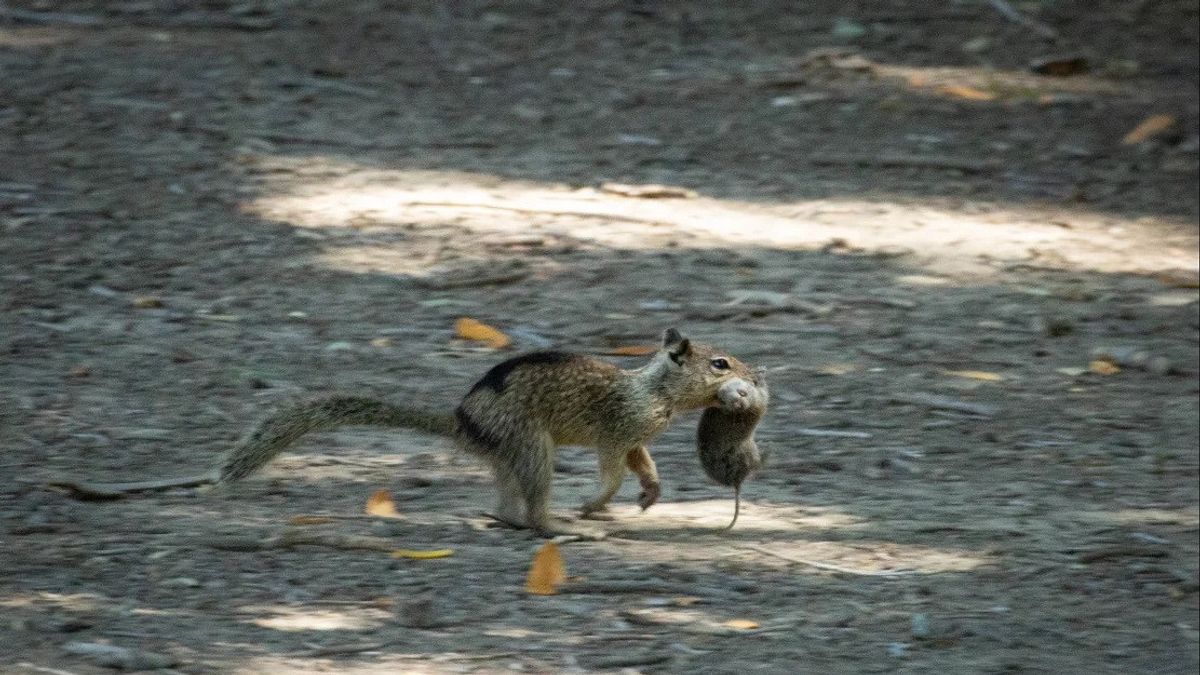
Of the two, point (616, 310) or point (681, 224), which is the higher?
point (681, 224)

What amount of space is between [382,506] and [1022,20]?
7.67m

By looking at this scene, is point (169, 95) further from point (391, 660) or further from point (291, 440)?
point (391, 660)

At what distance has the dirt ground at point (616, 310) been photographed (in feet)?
15.0

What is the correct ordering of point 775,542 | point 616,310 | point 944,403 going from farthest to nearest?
point 616,310 < point 944,403 < point 775,542

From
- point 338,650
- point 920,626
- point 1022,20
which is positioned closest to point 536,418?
point 338,650

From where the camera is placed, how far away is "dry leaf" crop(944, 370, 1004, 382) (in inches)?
267

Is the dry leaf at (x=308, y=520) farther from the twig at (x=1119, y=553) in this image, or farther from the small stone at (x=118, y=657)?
the twig at (x=1119, y=553)

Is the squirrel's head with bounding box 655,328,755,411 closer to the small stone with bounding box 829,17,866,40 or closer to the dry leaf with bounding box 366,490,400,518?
the dry leaf with bounding box 366,490,400,518

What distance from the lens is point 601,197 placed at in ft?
28.2

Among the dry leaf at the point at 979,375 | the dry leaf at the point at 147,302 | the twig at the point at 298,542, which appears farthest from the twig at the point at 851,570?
the dry leaf at the point at 147,302

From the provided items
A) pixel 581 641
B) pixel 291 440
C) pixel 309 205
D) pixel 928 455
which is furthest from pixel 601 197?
pixel 581 641

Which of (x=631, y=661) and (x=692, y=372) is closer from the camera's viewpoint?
(x=631, y=661)

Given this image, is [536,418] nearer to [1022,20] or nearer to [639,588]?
[639,588]

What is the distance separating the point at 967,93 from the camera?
10344 millimetres
